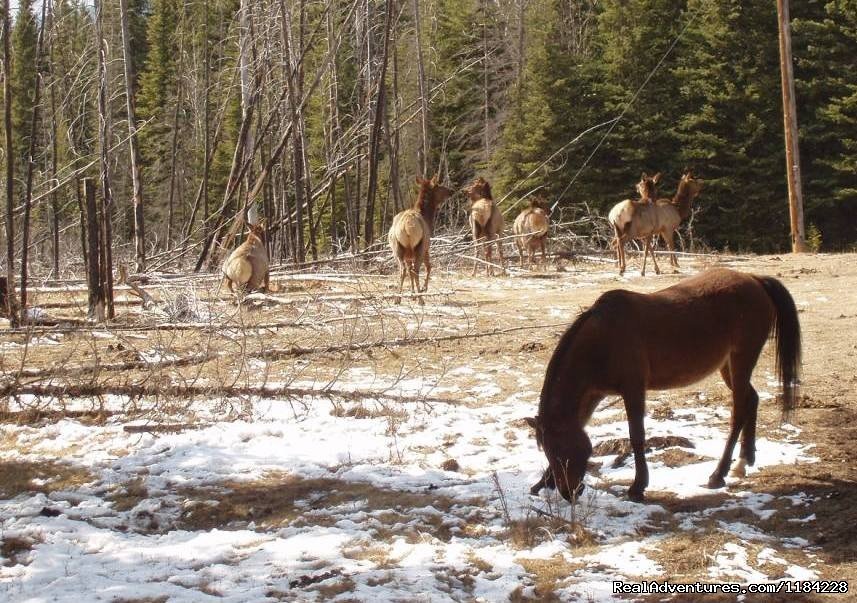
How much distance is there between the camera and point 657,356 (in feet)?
20.1

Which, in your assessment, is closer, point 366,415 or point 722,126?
point 366,415

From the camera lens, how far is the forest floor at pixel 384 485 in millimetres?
5035

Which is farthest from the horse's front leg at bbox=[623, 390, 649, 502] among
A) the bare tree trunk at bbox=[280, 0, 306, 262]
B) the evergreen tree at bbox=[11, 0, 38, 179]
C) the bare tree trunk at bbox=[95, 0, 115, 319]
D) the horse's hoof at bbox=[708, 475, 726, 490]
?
the evergreen tree at bbox=[11, 0, 38, 179]

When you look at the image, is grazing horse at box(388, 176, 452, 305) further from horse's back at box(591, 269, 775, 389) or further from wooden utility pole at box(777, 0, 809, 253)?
wooden utility pole at box(777, 0, 809, 253)

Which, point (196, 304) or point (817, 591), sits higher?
point (196, 304)

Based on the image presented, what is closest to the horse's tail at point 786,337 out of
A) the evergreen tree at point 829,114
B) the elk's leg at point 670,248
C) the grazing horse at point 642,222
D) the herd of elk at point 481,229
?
the herd of elk at point 481,229

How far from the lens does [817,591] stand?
450 centimetres

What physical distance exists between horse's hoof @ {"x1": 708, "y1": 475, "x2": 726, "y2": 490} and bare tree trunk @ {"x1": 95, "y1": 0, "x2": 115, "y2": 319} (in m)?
9.48

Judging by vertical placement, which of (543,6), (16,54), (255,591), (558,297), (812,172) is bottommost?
(255,591)

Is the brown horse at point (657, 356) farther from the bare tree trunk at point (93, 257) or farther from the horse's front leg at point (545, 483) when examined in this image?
the bare tree trunk at point (93, 257)

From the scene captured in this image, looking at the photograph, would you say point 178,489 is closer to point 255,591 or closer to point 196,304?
point 255,591

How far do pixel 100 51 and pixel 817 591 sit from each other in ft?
48.9

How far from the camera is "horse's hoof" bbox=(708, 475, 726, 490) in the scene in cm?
608

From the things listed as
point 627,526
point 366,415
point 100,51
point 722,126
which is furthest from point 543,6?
point 627,526
